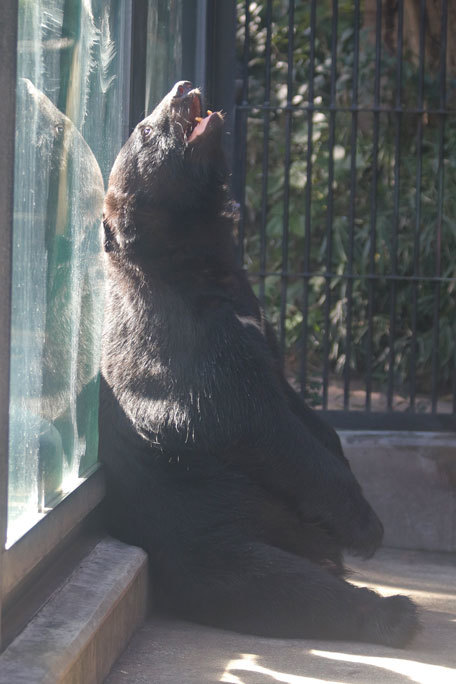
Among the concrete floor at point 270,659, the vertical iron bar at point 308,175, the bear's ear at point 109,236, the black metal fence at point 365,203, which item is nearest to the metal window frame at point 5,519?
the concrete floor at point 270,659

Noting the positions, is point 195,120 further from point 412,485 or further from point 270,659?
point 412,485

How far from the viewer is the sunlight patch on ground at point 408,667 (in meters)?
2.74

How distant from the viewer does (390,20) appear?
7.67 meters

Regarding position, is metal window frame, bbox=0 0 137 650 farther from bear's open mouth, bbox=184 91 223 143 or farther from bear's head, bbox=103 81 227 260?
bear's open mouth, bbox=184 91 223 143

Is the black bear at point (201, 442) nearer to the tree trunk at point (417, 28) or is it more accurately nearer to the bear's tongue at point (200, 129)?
the bear's tongue at point (200, 129)

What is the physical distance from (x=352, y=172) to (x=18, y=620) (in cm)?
319

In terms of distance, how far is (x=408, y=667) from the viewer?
112 inches

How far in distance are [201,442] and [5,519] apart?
1.10m

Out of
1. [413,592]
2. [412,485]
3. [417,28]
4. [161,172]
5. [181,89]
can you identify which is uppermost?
[417,28]

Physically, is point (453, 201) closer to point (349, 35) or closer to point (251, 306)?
point (349, 35)

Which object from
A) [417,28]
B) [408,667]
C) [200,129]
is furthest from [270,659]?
[417,28]

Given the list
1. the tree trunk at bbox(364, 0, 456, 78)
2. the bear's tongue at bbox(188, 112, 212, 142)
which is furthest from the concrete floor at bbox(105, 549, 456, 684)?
the tree trunk at bbox(364, 0, 456, 78)

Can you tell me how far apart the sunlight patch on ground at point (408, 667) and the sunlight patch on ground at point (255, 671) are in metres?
0.21

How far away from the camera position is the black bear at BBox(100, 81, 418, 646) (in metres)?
3.06
